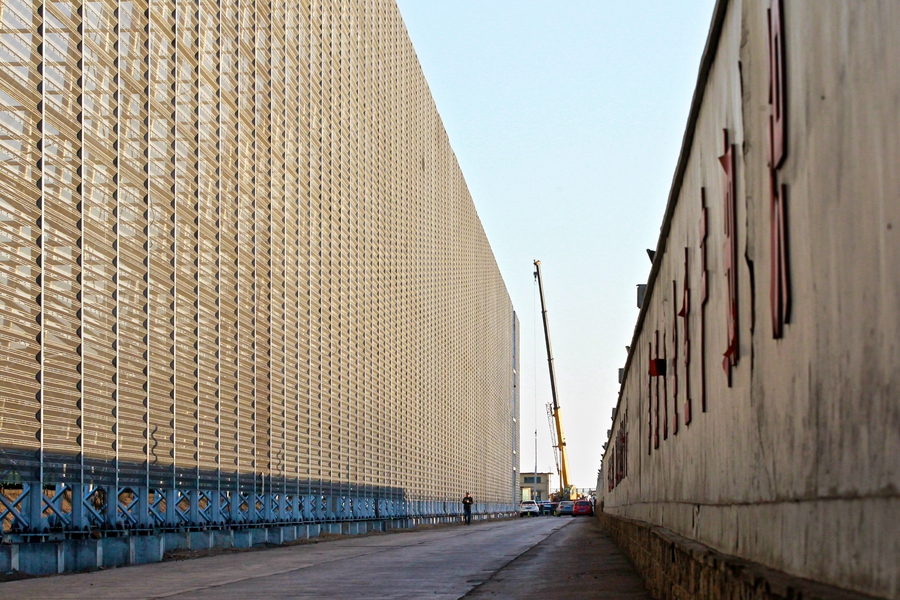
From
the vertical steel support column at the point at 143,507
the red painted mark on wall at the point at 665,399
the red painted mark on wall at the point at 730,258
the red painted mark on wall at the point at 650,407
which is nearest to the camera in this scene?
the red painted mark on wall at the point at 730,258

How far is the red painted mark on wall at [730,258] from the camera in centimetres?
696

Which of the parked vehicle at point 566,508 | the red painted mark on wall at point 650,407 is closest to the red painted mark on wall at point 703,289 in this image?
the red painted mark on wall at point 650,407

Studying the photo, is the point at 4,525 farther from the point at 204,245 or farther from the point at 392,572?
the point at 204,245

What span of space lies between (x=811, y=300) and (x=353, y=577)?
36.9ft

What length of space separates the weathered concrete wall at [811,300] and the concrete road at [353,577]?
15.7 ft

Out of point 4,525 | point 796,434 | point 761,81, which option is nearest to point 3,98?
point 4,525

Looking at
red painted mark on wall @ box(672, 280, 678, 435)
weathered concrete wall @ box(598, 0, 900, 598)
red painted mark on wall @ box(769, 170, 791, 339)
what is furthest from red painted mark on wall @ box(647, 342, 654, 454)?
red painted mark on wall @ box(769, 170, 791, 339)

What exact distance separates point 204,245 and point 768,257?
63.5 ft

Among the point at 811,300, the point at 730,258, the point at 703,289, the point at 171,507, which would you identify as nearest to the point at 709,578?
the point at 730,258

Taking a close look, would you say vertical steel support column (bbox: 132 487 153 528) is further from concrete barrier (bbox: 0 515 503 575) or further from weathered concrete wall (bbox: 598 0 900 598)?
weathered concrete wall (bbox: 598 0 900 598)

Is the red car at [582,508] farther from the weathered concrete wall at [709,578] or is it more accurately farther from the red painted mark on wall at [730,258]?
the red painted mark on wall at [730,258]

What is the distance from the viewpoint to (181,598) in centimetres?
1157

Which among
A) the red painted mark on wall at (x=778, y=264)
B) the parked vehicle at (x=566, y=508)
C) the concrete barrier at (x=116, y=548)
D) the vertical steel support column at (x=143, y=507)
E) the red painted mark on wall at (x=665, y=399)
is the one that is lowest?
the parked vehicle at (x=566, y=508)

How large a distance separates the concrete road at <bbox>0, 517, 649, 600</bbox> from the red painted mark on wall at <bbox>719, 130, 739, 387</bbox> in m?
5.46
